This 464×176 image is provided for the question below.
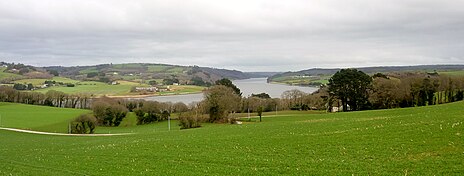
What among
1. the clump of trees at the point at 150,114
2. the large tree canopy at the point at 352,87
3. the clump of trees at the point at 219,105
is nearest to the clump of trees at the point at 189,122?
the clump of trees at the point at 219,105

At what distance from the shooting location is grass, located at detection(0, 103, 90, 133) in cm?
7019

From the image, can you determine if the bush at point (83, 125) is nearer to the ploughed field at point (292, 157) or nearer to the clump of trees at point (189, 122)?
the clump of trees at point (189, 122)

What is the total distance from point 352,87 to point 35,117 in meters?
64.7

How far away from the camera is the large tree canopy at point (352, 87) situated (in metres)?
87.6

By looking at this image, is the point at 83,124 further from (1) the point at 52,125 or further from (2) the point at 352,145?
(2) the point at 352,145

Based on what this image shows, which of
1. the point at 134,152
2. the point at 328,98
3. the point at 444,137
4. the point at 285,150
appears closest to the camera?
the point at 444,137

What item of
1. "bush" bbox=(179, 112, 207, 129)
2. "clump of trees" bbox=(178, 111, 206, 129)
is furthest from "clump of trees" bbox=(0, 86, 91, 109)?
"bush" bbox=(179, 112, 207, 129)

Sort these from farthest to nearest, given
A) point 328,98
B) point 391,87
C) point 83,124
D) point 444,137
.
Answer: point 328,98 < point 391,87 < point 83,124 < point 444,137

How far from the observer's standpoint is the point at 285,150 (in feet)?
68.0

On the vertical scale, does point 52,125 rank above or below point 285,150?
below

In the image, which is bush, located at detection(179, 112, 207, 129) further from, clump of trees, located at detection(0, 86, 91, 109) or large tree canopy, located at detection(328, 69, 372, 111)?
clump of trees, located at detection(0, 86, 91, 109)

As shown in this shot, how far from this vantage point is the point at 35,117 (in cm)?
8044

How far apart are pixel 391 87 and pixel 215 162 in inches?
2874

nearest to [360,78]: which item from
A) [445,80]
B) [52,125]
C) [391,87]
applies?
[391,87]
